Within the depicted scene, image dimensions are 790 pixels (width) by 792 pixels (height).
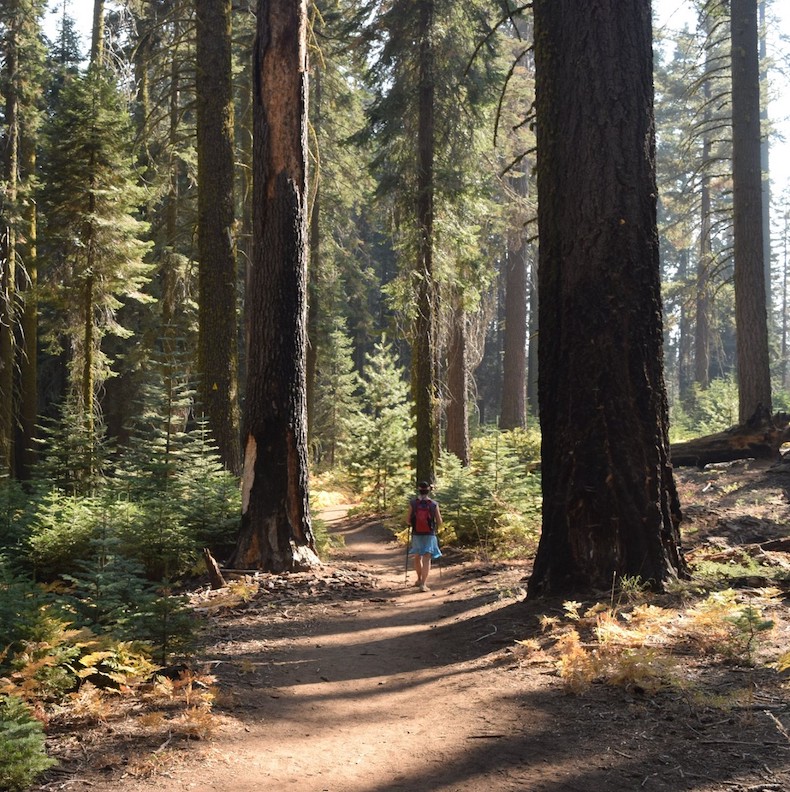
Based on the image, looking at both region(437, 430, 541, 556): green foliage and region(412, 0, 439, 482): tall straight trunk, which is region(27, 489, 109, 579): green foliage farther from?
region(412, 0, 439, 482): tall straight trunk

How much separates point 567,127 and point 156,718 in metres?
6.06

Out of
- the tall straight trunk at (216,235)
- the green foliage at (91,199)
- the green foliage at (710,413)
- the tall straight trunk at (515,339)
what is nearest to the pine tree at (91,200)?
the green foliage at (91,199)

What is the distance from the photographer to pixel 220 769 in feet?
12.9

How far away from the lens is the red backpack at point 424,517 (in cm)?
977

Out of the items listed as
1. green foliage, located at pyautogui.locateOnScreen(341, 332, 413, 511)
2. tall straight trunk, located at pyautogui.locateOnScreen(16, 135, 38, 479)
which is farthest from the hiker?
tall straight trunk, located at pyautogui.locateOnScreen(16, 135, 38, 479)

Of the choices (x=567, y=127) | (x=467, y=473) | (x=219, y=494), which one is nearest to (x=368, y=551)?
(x=467, y=473)

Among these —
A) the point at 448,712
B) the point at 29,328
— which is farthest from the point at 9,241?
the point at 448,712

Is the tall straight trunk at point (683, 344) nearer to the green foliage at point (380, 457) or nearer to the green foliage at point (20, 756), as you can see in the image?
the green foliage at point (380, 457)

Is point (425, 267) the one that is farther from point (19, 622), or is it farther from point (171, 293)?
point (19, 622)

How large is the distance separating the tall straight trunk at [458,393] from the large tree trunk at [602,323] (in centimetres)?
1187

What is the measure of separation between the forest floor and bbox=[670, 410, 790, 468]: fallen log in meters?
6.41

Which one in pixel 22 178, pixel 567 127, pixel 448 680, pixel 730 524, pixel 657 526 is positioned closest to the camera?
pixel 448 680

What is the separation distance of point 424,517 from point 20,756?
270 inches

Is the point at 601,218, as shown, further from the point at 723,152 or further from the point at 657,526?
the point at 723,152
